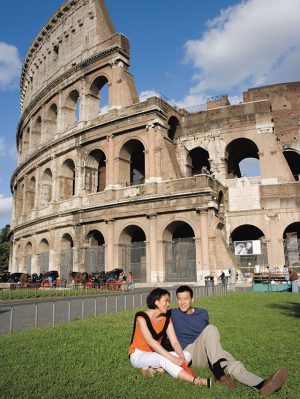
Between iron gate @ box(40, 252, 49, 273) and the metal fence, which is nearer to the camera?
the metal fence

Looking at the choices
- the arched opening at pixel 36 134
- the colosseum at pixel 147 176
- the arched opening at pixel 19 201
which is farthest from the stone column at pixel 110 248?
the arched opening at pixel 19 201

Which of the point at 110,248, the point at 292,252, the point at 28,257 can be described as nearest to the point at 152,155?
the point at 110,248

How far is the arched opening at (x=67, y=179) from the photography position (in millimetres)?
26281

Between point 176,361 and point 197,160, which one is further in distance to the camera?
point 197,160

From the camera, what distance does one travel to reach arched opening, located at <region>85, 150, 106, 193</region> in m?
24.6

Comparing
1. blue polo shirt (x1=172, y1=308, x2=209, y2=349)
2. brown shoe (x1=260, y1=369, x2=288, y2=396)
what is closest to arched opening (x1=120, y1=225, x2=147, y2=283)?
blue polo shirt (x1=172, y1=308, x2=209, y2=349)

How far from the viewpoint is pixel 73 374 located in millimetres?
4023

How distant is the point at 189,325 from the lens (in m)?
4.49

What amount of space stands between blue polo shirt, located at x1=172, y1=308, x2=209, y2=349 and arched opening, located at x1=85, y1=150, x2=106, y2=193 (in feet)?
66.8

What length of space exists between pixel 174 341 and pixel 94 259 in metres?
19.1

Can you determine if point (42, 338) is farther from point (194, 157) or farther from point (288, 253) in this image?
point (194, 157)

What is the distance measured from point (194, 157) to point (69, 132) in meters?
8.89

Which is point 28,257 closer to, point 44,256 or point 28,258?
point 28,258

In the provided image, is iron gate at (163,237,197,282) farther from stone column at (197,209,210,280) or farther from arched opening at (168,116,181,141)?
arched opening at (168,116,181,141)
